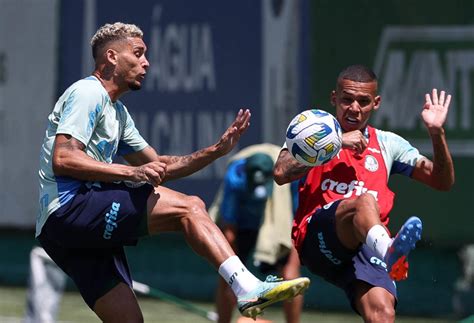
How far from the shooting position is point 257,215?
12.2 metres

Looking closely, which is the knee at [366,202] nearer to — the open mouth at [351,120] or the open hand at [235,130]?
the open mouth at [351,120]

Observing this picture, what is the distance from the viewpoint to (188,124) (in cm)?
1488

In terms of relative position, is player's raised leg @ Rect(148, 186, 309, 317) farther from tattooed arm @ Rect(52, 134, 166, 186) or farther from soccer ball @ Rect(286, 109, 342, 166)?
soccer ball @ Rect(286, 109, 342, 166)

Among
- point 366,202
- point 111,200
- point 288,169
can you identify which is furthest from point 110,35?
point 366,202

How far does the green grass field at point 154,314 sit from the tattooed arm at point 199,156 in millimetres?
4818

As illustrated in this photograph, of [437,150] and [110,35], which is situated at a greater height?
[110,35]

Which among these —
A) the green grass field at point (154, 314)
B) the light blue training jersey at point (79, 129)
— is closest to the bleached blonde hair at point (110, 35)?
the light blue training jersey at point (79, 129)

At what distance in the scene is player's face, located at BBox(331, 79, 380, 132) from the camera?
8.60 metres

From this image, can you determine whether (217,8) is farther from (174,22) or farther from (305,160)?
(305,160)

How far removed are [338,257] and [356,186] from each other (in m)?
0.44

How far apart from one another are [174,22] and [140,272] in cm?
272

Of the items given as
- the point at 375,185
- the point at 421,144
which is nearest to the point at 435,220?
the point at 421,144

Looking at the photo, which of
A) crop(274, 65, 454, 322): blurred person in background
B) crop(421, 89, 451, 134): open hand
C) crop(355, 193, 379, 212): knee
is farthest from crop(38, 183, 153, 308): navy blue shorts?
crop(421, 89, 451, 134): open hand

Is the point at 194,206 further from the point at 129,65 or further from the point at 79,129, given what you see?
the point at 129,65
